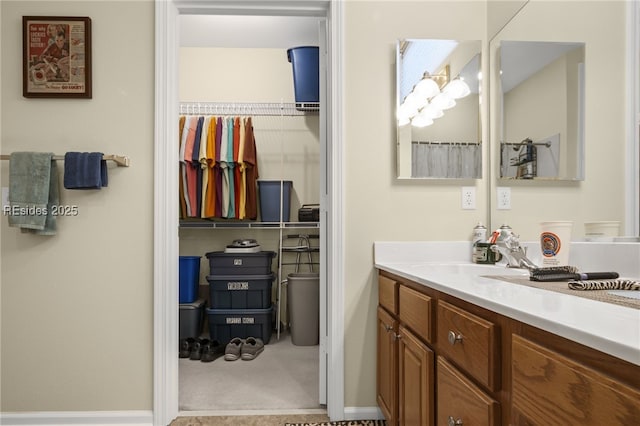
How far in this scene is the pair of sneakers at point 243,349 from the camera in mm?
3021

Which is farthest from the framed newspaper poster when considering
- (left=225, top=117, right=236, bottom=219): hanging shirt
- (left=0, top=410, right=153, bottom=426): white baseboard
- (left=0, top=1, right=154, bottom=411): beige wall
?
(left=0, top=410, right=153, bottom=426): white baseboard

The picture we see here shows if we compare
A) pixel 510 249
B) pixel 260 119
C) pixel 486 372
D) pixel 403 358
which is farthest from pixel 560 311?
pixel 260 119

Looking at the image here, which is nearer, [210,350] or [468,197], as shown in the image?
[468,197]

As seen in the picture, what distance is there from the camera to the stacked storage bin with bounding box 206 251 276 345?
11.1 ft

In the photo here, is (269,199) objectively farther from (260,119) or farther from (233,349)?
(233,349)

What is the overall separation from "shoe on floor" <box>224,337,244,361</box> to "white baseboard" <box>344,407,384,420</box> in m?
1.25

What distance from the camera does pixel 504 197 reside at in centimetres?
196

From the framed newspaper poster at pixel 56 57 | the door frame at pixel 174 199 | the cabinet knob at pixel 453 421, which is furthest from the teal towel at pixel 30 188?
the cabinet knob at pixel 453 421

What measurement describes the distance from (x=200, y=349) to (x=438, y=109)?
242cm

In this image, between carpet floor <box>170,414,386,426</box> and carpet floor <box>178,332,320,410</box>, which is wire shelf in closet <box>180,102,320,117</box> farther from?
carpet floor <box>170,414,386,426</box>

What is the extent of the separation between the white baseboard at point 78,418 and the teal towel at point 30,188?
3.01ft

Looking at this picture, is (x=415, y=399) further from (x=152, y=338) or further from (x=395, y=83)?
(x=395, y=83)

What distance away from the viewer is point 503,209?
1.97 meters

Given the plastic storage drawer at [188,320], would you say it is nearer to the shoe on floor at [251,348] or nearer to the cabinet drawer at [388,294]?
the shoe on floor at [251,348]
